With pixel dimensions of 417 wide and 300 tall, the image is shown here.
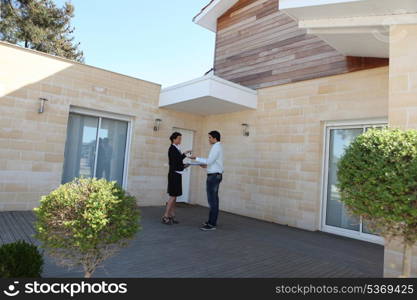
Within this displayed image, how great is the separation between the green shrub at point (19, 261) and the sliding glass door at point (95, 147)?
14.2 ft

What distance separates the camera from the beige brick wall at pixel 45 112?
5.27 meters

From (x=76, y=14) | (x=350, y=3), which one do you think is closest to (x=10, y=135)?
(x=350, y=3)

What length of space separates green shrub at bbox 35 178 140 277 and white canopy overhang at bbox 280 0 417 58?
128 inches

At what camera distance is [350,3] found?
3.22 metres

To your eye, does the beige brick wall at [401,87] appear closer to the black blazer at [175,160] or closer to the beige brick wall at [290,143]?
the beige brick wall at [290,143]

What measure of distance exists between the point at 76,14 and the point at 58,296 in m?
20.5

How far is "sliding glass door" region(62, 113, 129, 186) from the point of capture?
6.13 m

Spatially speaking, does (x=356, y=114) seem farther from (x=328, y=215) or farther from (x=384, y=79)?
(x=328, y=215)

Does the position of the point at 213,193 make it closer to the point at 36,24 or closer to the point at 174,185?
the point at 174,185

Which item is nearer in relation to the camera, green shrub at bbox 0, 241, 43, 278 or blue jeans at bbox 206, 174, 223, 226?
green shrub at bbox 0, 241, 43, 278

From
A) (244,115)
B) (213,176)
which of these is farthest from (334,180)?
(244,115)

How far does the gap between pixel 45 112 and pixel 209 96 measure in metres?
3.34

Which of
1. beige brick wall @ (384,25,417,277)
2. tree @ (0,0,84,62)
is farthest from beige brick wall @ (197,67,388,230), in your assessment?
tree @ (0,0,84,62)

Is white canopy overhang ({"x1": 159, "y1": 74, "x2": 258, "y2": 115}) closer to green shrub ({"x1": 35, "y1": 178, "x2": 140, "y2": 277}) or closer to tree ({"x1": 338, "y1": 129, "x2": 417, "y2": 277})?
tree ({"x1": 338, "y1": 129, "x2": 417, "y2": 277})
